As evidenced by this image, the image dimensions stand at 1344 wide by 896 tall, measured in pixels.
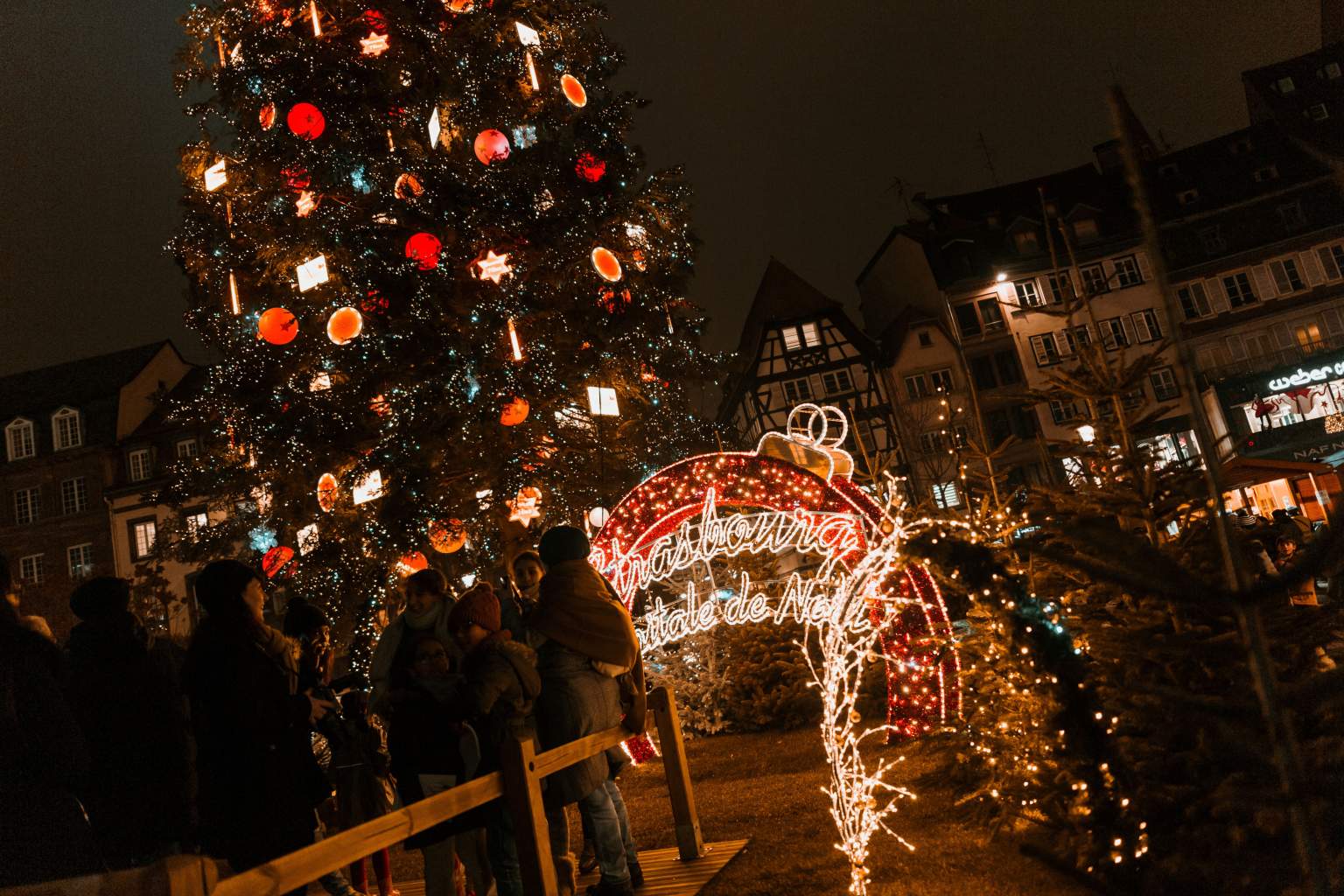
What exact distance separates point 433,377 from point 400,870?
5.72m

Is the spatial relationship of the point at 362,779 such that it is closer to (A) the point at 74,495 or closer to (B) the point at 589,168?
(B) the point at 589,168

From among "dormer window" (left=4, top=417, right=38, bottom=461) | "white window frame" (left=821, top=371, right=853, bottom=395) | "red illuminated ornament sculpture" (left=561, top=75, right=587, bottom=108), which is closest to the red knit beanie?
"red illuminated ornament sculpture" (left=561, top=75, right=587, bottom=108)

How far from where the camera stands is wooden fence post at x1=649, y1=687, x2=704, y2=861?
6242 mm

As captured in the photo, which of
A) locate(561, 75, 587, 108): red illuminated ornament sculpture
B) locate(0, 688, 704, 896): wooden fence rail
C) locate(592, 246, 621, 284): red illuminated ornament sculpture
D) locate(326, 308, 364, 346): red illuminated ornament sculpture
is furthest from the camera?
locate(561, 75, 587, 108): red illuminated ornament sculpture

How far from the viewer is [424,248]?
454 inches

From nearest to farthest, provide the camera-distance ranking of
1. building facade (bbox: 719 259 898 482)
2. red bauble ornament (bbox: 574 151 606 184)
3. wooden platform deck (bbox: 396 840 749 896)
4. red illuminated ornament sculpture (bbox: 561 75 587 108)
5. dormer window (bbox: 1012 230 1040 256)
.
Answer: wooden platform deck (bbox: 396 840 749 896), red illuminated ornament sculpture (bbox: 561 75 587 108), red bauble ornament (bbox: 574 151 606 184), building facade (bbox: 719 259 898 482), dormer window (bbox: 1012 230 1040 256)

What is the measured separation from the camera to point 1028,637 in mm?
4023

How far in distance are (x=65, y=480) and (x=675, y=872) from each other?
45567 mm

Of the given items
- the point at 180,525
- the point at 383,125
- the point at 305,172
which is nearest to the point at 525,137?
the point at 383,125

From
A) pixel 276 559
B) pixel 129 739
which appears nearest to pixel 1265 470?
pixel 276 559

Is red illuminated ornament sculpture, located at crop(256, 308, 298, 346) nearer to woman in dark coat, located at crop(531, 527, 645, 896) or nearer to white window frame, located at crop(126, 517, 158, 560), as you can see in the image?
woman in dark coat, located at crop(531, 527, 645, 896)

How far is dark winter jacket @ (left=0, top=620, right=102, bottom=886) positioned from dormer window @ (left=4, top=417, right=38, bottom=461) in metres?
47.6

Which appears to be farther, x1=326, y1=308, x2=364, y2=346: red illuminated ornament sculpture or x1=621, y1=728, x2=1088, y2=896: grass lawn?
x1=326, y1=308, x2=364, y2=346: red illuminated ornament sculpture

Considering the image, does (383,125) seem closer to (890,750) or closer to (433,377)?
(433,377)
